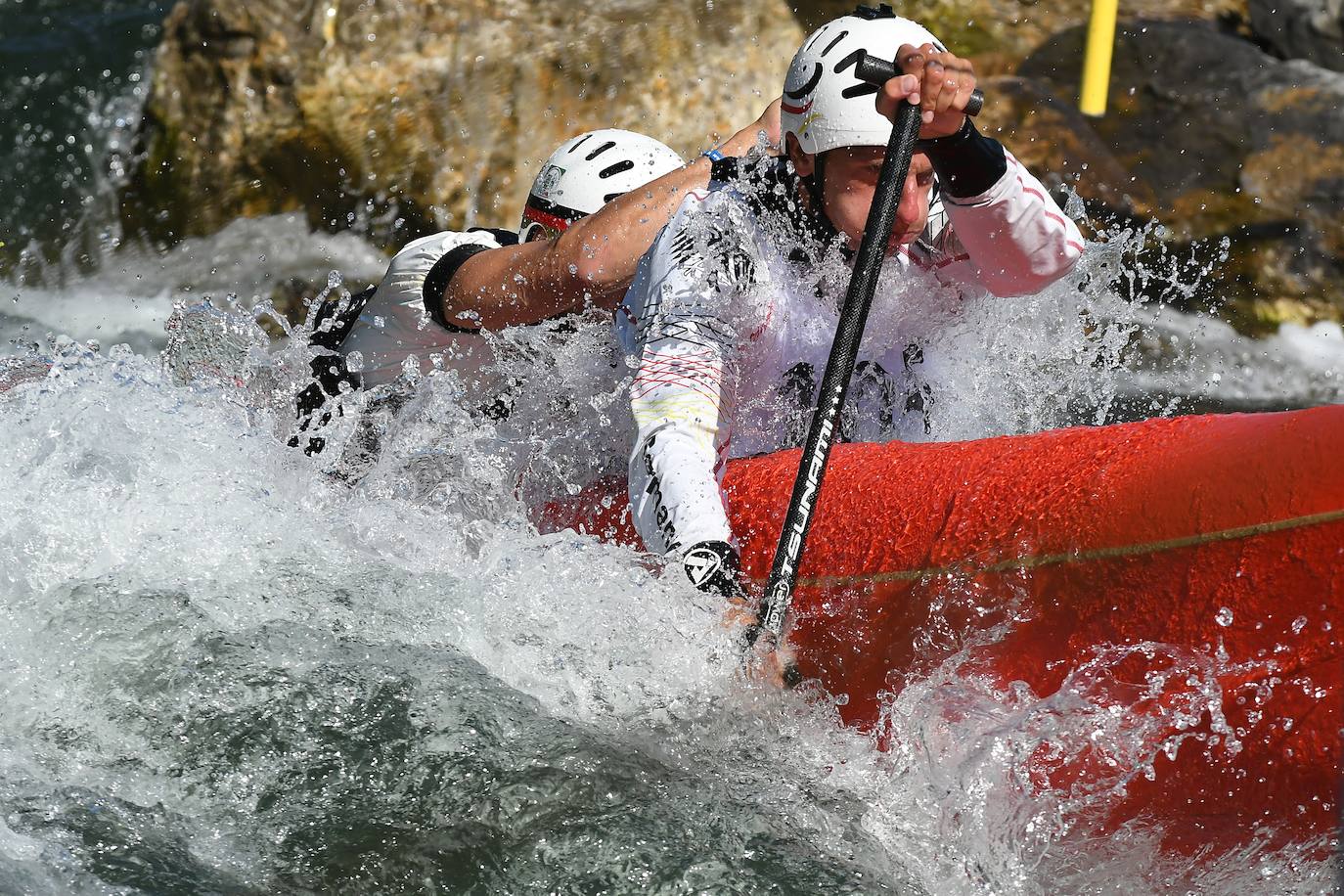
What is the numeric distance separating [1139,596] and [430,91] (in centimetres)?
562

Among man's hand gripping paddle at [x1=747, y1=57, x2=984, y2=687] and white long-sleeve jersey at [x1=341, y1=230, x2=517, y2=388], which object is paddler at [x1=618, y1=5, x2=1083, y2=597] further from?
white long-sleeve jersey at [x1=341, y1=230, x2=517, y2=388]

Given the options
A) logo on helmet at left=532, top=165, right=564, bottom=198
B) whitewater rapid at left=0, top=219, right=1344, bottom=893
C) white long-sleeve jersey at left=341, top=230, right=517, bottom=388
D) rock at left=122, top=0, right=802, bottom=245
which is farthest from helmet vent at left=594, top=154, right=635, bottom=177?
rock at left=122, top=0, right=802, bottom=245

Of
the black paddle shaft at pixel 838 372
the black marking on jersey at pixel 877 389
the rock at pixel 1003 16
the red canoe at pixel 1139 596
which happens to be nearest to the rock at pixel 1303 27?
the rock at pixel 1003 16

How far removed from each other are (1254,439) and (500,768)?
5.17 feet

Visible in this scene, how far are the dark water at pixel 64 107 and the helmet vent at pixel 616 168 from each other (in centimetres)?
451

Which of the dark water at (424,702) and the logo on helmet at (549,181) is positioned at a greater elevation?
the logo on helmet at (549,181)

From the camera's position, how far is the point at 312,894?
2588 millimetres

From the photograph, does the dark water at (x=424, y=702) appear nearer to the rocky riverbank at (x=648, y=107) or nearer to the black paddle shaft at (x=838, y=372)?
the black paddle shaft at (x=838, y=372)

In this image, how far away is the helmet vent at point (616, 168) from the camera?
14.2 feet

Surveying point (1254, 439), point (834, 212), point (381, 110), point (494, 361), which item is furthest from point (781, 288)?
point (381, 110)

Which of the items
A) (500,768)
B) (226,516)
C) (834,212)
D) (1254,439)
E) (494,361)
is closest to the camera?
(1254,439)

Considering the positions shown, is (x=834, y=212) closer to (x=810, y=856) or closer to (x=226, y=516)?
(x=810, y=856)

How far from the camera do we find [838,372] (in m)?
2.88

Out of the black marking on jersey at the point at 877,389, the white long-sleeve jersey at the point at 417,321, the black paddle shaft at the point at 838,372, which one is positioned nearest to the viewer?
the black paddle shaft at the point at 838,372
